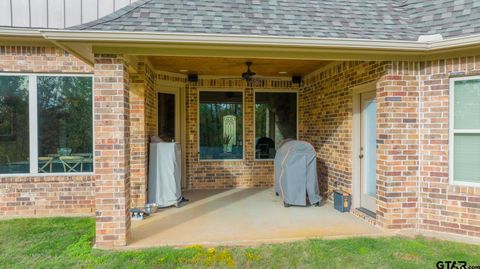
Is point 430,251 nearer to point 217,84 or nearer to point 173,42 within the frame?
point 173,42

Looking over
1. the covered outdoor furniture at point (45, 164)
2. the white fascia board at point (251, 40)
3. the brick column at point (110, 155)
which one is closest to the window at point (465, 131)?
the white fascia board at point (251, 40)

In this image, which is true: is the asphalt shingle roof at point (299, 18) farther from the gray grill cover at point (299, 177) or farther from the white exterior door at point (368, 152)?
the gray grill cover at point (299, 177)

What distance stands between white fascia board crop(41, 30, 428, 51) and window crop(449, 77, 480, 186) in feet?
2.65

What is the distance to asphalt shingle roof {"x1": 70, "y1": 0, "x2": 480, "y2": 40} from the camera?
4172 millimetres

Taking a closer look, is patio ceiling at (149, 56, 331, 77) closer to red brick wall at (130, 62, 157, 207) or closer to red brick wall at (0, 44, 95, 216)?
red brick wall at (130, 62, 157, 207)

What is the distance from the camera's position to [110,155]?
4020 mm

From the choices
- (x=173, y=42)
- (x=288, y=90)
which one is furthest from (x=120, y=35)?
(x=288, y=90)

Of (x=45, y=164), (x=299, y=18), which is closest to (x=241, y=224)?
(x=299, y=18)

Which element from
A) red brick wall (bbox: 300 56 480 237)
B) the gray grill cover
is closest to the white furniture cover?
the gray grill cover

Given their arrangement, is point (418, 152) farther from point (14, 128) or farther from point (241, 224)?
point (14, 128)

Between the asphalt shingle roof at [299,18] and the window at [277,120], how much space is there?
3.28 meters

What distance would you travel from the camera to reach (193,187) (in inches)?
308

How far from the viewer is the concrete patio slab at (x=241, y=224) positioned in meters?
4.31

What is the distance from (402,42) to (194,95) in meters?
4.92
